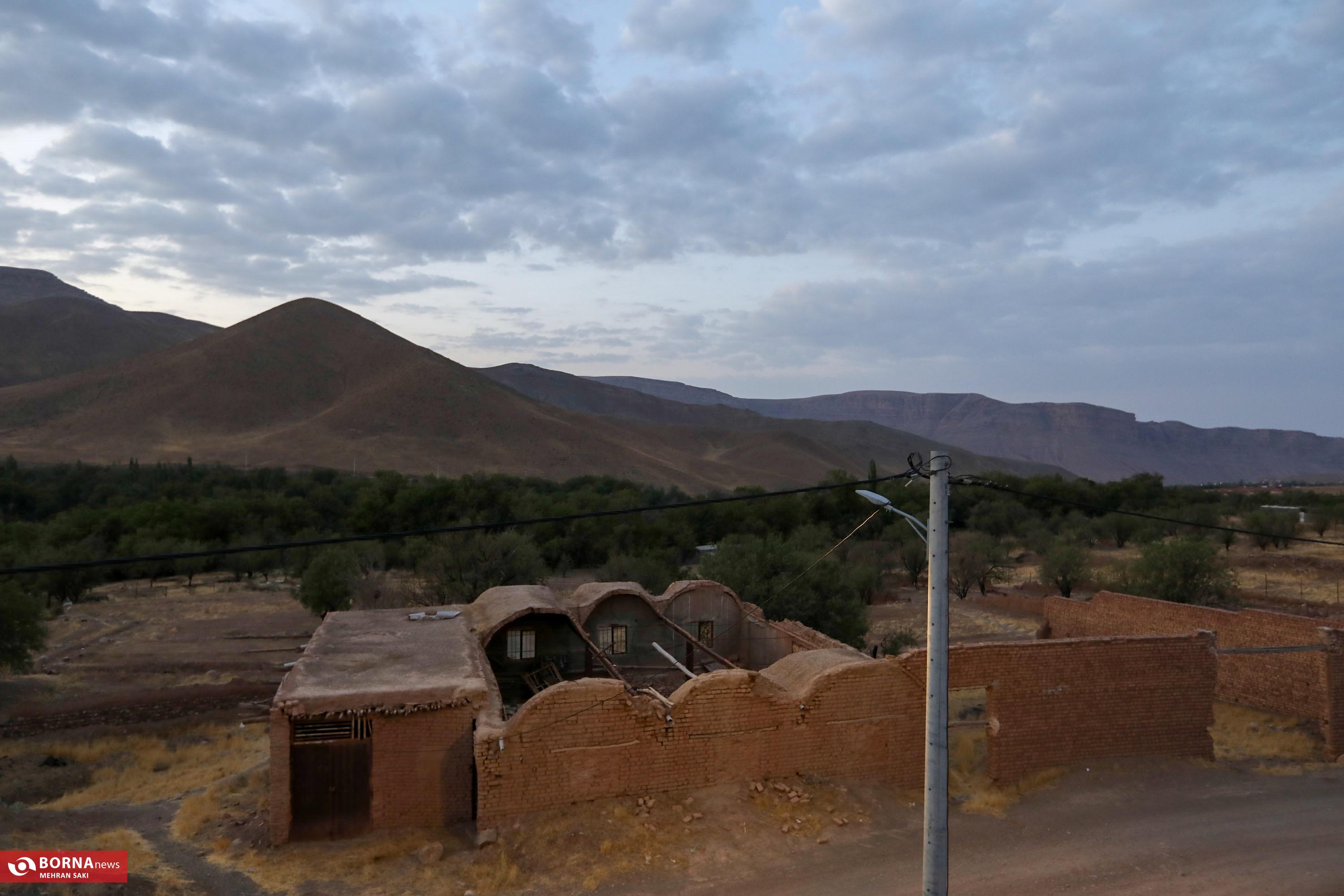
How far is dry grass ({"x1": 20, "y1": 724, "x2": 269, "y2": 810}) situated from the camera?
Answer: 1430 centimetres

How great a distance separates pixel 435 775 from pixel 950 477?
8.18 metres

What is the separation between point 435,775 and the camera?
38.5 feet

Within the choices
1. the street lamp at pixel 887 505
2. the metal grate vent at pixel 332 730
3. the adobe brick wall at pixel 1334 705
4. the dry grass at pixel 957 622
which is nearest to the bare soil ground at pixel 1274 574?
the dry grass at pixel 957 622

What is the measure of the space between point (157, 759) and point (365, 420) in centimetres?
8027

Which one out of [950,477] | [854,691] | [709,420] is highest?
[709,420]

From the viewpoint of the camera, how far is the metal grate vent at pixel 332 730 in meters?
11.4

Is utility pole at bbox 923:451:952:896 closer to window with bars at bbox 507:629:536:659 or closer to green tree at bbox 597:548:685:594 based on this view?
window with bars at bbox 507:629:536:659

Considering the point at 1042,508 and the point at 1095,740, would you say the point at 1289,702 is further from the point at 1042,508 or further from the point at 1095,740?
the point at 1042,508

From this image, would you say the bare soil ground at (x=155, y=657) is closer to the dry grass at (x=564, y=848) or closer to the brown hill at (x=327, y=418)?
the dry grass at (x=564, y=848)

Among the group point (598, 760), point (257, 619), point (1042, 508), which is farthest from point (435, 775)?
point (1042, 508)

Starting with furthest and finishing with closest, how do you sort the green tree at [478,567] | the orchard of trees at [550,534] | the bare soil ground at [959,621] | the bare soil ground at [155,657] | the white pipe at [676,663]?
the green tree at [478,567]
the orchard of trees at [550,534]
the bare soil ground at [959,621]
the bare soil ground at [155,657]
the white pipe at [676,663]

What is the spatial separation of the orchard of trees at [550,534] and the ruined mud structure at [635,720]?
7.12 metres

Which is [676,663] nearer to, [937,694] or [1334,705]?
[937,694]

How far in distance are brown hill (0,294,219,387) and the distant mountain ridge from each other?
0.10 m
